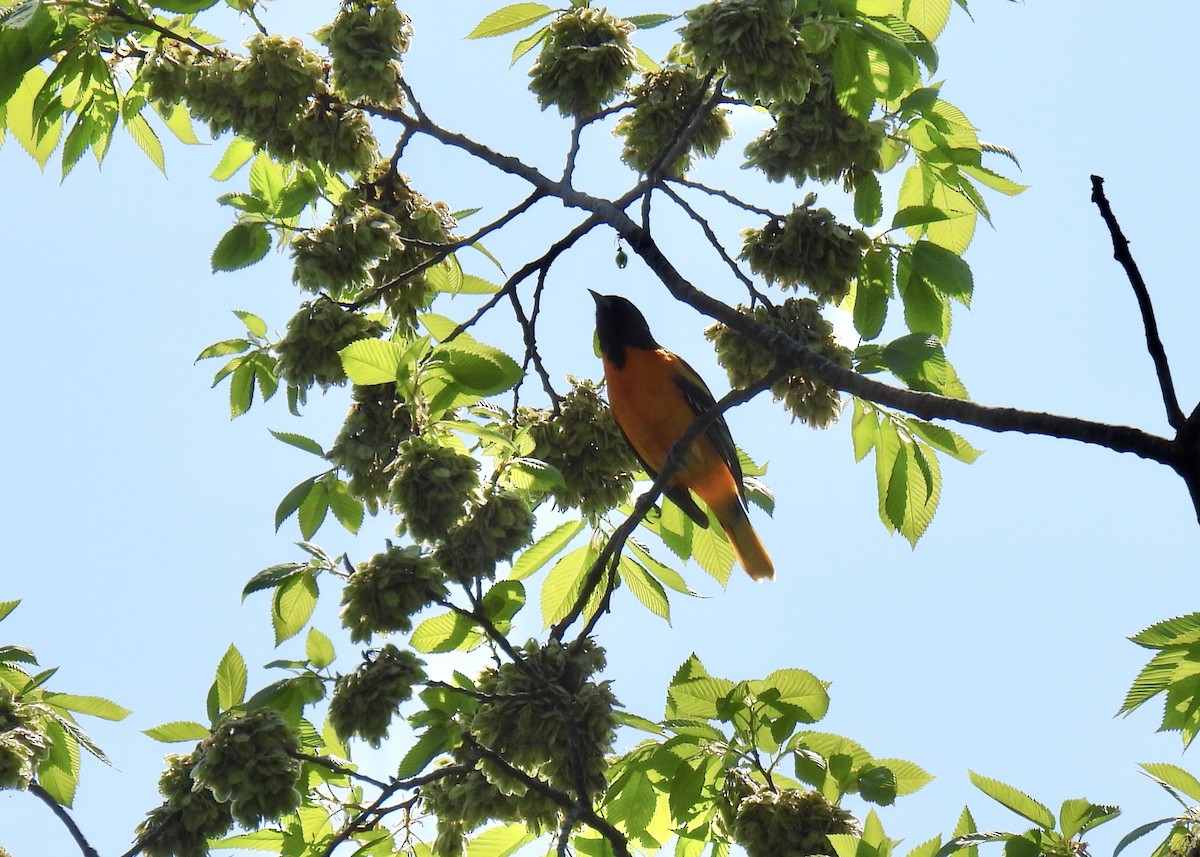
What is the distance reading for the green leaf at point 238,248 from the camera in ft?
12.1

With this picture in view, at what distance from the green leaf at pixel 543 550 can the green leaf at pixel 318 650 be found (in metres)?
0.68

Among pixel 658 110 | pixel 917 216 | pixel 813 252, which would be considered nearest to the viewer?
pixel 917 216

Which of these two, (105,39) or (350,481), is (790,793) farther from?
(105,39)

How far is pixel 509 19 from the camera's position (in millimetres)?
3383

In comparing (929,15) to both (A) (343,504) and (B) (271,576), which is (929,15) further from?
(B) (271,576)

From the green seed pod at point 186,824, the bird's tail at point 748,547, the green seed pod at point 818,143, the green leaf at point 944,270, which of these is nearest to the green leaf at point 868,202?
the green seed pod at point 818,143

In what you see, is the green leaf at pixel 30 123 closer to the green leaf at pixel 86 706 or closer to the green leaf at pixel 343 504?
the green leaf at pixel 343 504

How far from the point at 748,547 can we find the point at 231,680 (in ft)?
12.5

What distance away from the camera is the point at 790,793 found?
114 inches

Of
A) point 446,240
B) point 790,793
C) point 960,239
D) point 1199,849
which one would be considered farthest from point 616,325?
Result: point 1199,849

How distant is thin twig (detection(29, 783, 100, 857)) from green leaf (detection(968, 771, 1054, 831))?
2.34 metres

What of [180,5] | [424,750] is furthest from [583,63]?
[424,750]

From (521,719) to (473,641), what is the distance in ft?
1.72

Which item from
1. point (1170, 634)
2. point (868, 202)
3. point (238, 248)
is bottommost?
point (1170, 634)
